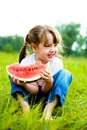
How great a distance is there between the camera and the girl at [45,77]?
4.04 metres

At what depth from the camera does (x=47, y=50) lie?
418 centimetres

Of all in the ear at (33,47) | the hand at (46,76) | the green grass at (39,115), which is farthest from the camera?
the ear at (33,47)

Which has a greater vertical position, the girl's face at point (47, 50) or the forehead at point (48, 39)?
the forehead at point (48, 39)

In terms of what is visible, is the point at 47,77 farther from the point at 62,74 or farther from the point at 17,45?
→ the point at 17,45

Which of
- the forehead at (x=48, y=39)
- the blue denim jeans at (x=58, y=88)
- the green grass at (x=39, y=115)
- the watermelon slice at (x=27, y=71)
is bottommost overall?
the green grass at (x=39, y=115)

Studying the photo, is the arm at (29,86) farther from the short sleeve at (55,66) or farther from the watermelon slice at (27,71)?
the short sleeve at (55,66)

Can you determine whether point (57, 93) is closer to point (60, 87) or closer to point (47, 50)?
point (60, 87)

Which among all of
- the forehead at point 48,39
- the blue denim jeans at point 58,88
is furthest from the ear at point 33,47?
the blue denim jeans at point 58,88

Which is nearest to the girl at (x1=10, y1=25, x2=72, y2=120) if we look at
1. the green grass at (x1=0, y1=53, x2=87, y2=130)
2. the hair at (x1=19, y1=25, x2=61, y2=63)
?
the hair at (x1=19, y1=25, x2=61, y2=63)

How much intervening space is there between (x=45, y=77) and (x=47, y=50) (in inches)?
14.5

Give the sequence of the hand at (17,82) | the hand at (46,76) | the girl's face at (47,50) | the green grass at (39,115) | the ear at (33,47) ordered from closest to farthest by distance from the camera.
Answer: the green grass at (39,115)
the hand at (46,76)
the hand at (17,82)
the girl's face at (47,50)
the ear at (33,47)

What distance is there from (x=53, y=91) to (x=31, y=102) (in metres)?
0.25

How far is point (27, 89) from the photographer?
4.11 metres

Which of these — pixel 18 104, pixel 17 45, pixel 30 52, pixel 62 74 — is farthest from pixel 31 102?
pixel 17 45
